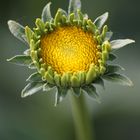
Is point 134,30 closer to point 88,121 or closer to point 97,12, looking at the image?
point 97,12

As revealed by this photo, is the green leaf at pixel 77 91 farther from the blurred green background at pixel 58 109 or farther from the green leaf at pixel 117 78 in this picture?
the blurred green background at pixel 58 109

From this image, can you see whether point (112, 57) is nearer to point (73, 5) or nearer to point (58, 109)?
point (73, 5)

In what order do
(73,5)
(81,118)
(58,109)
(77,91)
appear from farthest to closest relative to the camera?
(58,109) → (81,118) → (73,5) → (77,91)

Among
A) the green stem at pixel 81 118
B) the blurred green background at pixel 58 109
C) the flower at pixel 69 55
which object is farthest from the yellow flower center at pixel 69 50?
the blurred green background at pixel 58 109

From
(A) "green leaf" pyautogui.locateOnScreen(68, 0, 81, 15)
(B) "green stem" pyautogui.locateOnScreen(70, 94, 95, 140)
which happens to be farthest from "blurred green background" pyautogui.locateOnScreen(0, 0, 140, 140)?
(A) "green leaf" pyautogui.locateOnScreen(68, 0, 81, 15)

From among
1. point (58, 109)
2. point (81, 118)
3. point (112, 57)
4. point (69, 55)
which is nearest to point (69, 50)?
point (69, 55)

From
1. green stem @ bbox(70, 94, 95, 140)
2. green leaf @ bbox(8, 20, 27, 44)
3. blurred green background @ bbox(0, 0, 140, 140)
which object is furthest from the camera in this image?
blurred green background @ bbox(0, 0, 140, 140)

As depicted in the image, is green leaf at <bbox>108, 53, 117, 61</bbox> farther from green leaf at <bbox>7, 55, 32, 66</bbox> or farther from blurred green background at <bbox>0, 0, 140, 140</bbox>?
blurred green background at <bbox>0, 0, 140, 140</bbox>
